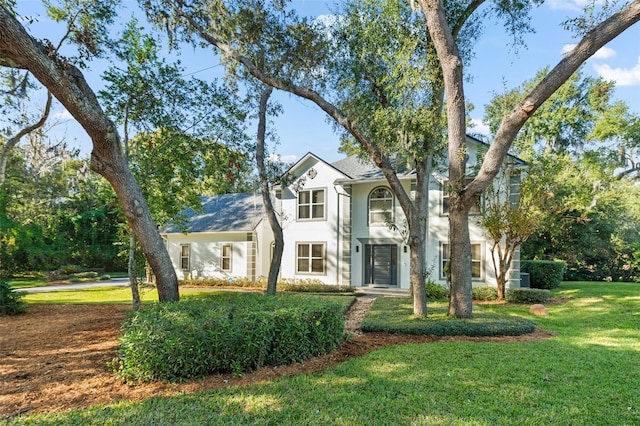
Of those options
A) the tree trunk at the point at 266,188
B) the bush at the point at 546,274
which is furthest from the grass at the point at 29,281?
the bush at the point at 546,274

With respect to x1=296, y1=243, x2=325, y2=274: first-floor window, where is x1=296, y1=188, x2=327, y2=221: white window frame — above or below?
above

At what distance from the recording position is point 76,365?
5371mm

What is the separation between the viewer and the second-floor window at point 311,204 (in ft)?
60.3

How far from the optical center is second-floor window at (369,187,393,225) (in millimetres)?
17281

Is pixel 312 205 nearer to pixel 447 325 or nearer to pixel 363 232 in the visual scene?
pixel 363 232

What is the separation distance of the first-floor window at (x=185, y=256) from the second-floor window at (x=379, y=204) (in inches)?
428

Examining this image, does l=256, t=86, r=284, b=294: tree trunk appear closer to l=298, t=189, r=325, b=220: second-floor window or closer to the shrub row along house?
the shrub row along house

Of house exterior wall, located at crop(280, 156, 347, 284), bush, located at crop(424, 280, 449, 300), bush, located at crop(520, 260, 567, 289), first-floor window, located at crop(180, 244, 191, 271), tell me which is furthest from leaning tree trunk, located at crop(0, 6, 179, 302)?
bush, located at crop(520, 260, 567, 289)

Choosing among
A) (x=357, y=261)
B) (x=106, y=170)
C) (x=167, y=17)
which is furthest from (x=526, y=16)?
(x=357, y=261)

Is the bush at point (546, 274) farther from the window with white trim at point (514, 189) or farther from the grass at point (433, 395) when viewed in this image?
the grass at point (433, 395)

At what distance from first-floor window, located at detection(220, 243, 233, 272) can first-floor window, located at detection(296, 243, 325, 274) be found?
412 centimetres

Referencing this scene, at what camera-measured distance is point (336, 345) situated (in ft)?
20.5

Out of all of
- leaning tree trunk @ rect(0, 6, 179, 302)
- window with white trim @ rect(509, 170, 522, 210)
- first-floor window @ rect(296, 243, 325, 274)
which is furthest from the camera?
first-floor window @ rect(296, 243, 325, 274)

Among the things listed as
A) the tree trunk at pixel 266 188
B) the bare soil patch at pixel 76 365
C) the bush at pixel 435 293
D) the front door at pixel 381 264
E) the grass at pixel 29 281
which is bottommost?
the grass at pixel 29 281
